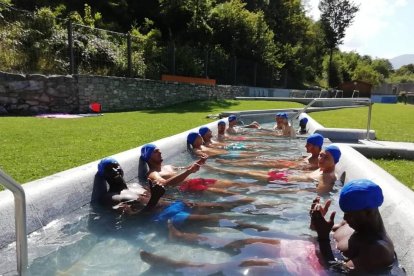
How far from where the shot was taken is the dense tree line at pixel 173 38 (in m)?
14.7

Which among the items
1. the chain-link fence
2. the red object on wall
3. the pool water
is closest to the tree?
the chain-link fence

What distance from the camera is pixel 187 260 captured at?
3.58 metres

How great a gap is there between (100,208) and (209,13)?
22459 mm

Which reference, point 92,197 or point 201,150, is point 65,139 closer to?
point 201,150

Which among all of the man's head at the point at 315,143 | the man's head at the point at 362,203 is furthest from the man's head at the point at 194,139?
the man's head at the point at 362,203

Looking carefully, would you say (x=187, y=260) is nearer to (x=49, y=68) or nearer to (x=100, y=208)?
(x=100, y=208)

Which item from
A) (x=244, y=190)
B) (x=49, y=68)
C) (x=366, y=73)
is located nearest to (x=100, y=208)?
(x=244, y=190)

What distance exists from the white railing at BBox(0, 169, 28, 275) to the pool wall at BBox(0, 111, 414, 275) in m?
0.97

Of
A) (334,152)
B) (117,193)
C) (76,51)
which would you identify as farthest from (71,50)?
(334,152)

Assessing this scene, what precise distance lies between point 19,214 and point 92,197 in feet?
8.08

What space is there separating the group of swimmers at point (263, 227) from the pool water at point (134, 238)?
10 centimetres

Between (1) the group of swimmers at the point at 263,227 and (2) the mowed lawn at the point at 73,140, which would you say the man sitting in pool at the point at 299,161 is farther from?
(2) the mowed lawn at the point at 73,140

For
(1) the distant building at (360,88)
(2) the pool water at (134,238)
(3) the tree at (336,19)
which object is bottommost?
(2) the pool water at (134,238)

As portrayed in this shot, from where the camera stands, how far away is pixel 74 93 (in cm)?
1453
